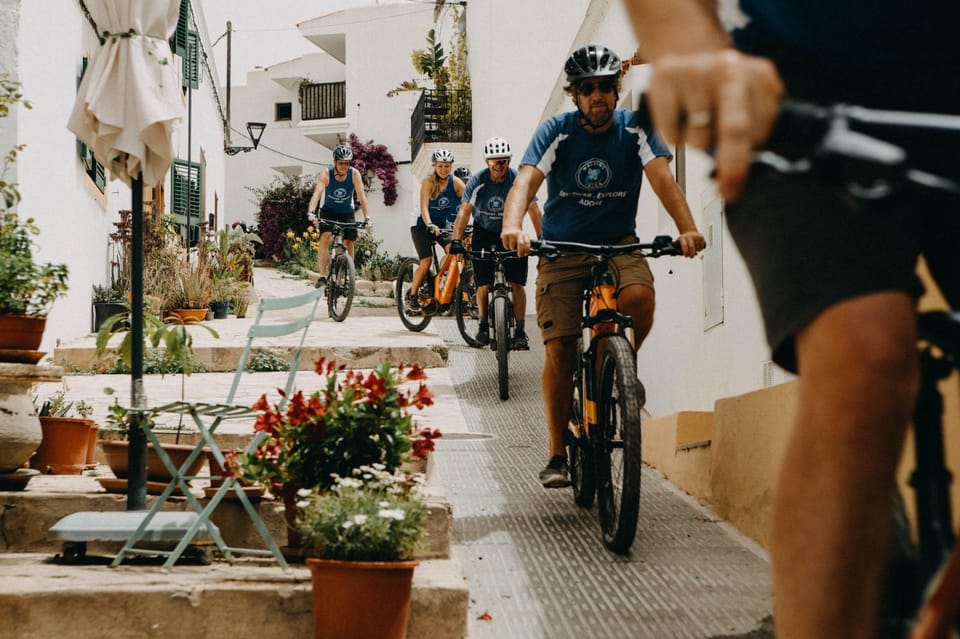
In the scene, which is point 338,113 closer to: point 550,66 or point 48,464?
point 550,66

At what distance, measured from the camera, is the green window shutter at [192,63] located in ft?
64.3

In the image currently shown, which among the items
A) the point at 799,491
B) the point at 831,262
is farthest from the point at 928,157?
the point at 799,491

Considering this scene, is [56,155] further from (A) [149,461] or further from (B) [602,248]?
(B) [602,248]

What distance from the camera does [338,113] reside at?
37781 millimetres

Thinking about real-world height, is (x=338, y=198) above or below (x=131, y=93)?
below

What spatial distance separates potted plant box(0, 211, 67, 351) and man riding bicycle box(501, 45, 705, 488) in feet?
7.74

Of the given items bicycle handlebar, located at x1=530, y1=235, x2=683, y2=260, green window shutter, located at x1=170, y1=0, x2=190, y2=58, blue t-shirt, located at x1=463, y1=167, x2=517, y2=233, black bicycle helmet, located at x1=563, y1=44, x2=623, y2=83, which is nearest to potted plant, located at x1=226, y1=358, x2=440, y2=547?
bicycle handlebar, located at x1=530, y1=235, x2=683, y2=260

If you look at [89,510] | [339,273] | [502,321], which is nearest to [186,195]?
[339,273]

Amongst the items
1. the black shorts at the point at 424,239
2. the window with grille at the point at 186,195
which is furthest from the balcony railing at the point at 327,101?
the black shorts at the point at 424,239

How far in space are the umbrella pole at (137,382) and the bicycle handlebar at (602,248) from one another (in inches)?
67.9

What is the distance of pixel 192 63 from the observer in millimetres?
20688

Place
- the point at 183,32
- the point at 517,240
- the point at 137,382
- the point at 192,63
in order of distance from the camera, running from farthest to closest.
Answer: the point at 192,63
the point at 183,32
the point at 137,382
the point at 517,240

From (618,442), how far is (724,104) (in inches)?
146

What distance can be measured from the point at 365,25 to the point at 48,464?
31429 millimetres
